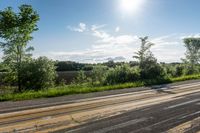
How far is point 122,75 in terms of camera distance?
26.6m

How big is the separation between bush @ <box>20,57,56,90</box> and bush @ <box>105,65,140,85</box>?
6.97 metres

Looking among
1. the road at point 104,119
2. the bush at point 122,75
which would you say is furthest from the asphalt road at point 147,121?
the bush at point 122,75

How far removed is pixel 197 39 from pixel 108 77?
36358 mm

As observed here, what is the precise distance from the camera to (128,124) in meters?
7.43

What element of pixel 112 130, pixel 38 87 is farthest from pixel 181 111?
pixel 38 87

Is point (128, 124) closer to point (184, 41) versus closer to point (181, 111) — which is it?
point (181, 111)

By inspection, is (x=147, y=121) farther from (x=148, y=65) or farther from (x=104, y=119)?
(x=148, y=65)

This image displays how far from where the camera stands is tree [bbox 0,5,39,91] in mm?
21500

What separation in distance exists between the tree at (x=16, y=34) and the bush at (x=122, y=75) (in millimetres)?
8639

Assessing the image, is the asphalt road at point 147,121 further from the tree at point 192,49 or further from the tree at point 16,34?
the tree at point 192,49

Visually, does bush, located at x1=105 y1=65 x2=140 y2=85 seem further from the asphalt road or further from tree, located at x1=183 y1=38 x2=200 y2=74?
tree, located at x1=183 y1=38 x2=200 y2=74

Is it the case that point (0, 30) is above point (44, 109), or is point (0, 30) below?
above

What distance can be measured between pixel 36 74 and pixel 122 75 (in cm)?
922

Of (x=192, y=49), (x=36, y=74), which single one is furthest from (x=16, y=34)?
(x=192, y=49)
